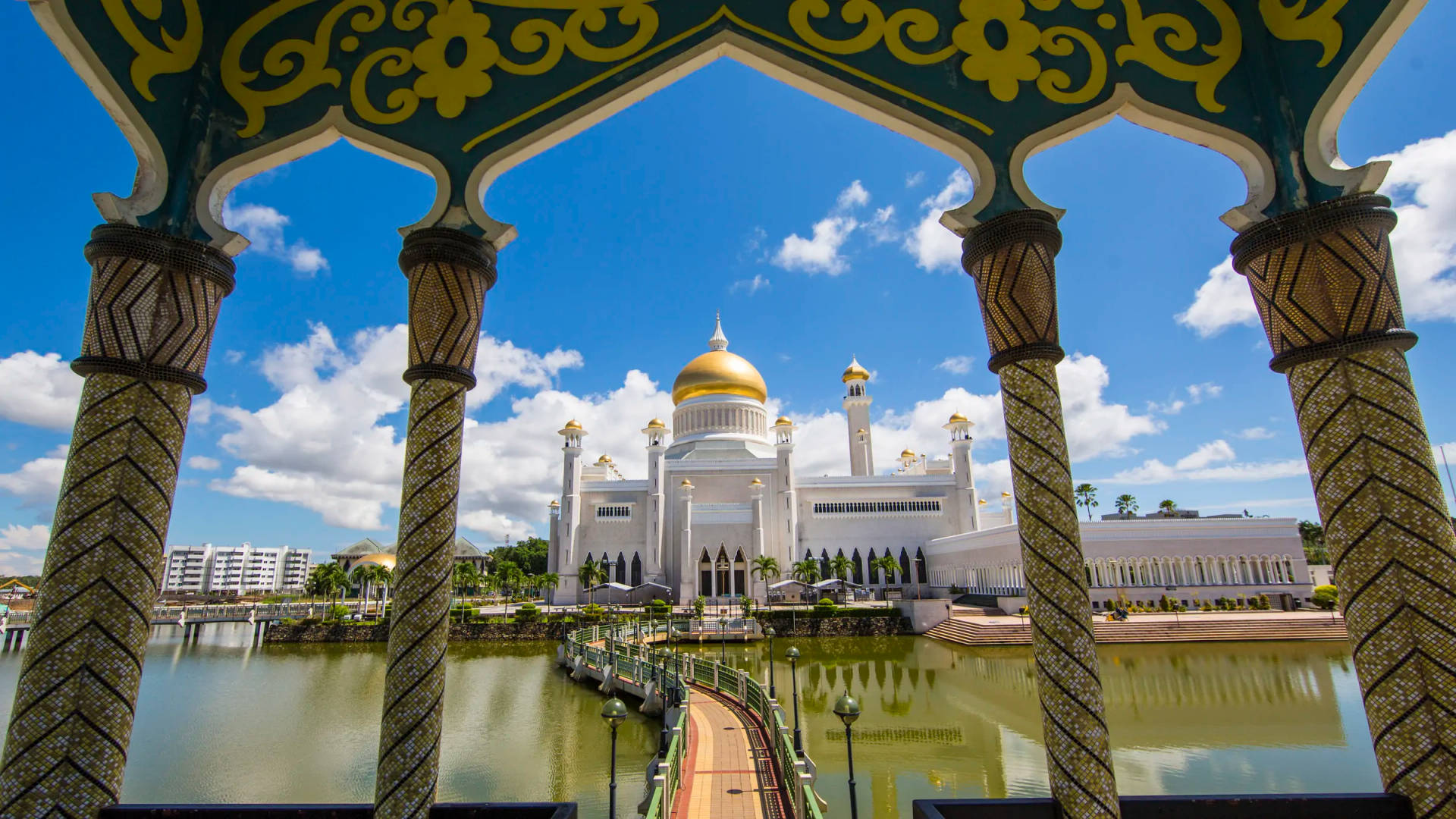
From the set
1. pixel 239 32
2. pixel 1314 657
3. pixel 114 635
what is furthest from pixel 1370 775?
pixel 239 32

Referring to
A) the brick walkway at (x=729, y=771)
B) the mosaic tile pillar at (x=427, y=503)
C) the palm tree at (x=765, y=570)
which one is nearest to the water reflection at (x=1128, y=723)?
the brick walkway at (x=729, y=771)

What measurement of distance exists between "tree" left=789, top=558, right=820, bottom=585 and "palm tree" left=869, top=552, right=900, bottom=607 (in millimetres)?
2895

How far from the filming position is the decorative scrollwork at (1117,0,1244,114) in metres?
3.55

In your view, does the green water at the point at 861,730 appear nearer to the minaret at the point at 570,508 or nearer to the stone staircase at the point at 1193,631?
the stone staircase at the point at 1193,631

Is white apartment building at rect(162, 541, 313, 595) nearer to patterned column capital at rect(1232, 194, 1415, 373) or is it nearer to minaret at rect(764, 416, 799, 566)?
minaret at rect(764, 416, 799, 566)

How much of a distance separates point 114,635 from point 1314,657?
66.3ft

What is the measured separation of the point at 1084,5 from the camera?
361cm

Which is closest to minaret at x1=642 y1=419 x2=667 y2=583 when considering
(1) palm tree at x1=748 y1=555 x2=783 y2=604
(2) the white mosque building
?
(2) the white mosque building

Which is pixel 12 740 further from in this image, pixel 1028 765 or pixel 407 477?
pixel 1028 765

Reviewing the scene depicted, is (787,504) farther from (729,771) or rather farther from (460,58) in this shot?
(460,58)

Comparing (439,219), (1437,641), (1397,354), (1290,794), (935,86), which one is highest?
(935,86)

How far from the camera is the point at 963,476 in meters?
32.5

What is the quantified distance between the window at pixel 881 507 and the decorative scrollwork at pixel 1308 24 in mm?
29756

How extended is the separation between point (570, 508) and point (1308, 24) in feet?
99.4
